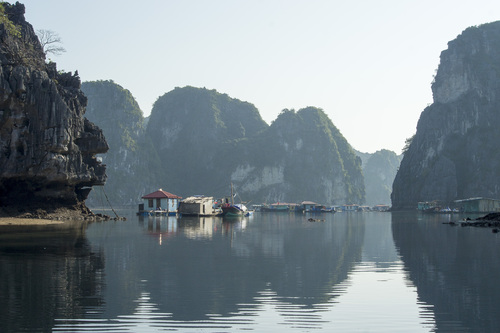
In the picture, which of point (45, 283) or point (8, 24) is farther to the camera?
point (8, 24)

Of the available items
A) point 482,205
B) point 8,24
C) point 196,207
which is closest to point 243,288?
point 8,24

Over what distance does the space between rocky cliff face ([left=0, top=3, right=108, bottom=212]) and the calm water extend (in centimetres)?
2665

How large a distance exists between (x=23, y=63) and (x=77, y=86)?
1193 cm

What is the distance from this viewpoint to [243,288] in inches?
840

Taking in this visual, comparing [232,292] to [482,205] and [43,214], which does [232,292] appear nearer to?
[43,214]

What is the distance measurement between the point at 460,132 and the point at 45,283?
499 ft

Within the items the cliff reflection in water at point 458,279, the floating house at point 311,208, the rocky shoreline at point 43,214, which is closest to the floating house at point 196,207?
the rocky shoreline at point 43,214

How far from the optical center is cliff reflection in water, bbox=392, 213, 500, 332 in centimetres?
1642

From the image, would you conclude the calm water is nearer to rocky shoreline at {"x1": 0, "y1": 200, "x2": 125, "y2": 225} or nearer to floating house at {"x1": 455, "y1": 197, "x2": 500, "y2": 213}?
rocky shoreline at {"x1": 0, "y1": 200, "x2": 125, "y2": 225}

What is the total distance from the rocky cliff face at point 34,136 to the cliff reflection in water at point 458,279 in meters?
41.1

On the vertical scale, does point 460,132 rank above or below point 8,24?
below

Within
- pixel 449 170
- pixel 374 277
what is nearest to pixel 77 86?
pixel 374 277

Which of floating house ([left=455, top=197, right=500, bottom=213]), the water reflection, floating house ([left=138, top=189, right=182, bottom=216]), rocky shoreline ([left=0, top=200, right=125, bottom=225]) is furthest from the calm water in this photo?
floating house ([left=455, top=197, right=500, bottom=213])

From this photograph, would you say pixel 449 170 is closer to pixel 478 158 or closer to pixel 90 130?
pixel 478 158
